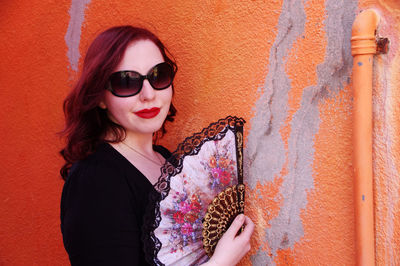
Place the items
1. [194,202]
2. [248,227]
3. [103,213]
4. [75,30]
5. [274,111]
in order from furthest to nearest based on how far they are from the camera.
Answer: [75,30] < [274,111] < [248,227] < [194,202] < [103,213]

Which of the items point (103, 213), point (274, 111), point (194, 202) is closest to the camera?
point (103, 213)

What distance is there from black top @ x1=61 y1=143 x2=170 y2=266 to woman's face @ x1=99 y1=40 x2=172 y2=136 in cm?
22

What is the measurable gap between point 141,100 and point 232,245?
0.83 m

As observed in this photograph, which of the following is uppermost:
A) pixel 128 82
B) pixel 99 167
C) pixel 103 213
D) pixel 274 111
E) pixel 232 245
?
pixel 128 82

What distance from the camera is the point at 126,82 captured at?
188cm

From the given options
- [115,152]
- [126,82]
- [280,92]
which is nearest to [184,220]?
[115,152]

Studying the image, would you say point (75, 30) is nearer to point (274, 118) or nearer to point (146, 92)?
point (146, 92)

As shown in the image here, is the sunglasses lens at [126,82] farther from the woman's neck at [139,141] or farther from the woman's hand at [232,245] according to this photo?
the woman's hand at [232,245]

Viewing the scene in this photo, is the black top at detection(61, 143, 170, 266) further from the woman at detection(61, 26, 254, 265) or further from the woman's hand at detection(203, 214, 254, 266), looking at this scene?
the woman's hand at detection(203, 214, 254, 266)

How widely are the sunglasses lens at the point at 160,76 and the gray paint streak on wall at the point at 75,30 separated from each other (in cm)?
123

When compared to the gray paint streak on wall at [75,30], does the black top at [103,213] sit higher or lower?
lower

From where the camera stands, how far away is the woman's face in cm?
191

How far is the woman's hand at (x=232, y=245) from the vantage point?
1841 mm

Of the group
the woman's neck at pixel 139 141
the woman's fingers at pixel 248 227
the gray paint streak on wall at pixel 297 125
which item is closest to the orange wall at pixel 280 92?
the gray paint streak on wall at pixel 297 125
